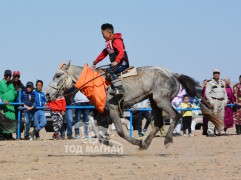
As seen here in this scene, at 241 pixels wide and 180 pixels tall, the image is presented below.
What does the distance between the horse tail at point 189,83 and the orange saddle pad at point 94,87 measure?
4.93 feet

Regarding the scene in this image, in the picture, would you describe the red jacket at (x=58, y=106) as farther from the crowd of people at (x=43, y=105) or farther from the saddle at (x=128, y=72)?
the saddle at (x=128, y=72)

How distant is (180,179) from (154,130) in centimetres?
430

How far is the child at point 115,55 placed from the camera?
11.7m

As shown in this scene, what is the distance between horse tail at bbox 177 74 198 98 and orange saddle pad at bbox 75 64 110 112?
4.93ft

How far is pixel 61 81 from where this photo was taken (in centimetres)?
1198

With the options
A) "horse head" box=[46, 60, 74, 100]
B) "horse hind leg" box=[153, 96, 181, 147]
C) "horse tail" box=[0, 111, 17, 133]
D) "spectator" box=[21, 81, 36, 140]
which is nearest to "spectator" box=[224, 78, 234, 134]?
"spectator" box=[21, 81, 36, 140]

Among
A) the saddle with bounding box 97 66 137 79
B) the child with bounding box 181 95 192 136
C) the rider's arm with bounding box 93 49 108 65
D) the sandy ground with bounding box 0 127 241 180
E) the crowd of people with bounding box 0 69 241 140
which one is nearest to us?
the sandy ground with bounding box 0 127 241 180

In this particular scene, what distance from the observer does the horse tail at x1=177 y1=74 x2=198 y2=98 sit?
12.6m

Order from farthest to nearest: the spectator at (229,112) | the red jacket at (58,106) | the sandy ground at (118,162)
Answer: the spectator at (229,112)
the red jacket at (58,106)
the sandy ground at (118,162)

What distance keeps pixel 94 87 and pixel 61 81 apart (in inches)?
24.2

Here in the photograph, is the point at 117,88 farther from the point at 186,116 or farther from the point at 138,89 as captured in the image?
the point at 186,116

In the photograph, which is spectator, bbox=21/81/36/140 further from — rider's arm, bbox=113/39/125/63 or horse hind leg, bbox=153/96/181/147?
rider's arm, bbox=113/39/125/63

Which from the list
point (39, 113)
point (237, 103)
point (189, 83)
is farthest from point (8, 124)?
point (237, 103)

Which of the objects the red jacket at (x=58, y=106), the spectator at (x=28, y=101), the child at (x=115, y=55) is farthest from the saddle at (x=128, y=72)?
the spectator at (x=28, y=101)
